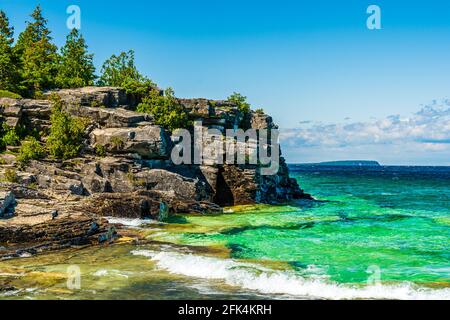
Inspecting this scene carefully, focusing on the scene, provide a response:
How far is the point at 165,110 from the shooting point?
6262 cm

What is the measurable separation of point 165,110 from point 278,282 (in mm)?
43968

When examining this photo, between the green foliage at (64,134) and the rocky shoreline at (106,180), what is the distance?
105 cm

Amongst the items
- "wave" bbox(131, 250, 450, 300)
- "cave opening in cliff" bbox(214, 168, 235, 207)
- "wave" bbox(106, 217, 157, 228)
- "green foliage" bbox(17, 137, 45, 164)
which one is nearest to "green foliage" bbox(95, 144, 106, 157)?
"green foliage" bbox(17, 137, 45, 164)

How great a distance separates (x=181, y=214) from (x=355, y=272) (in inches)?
995

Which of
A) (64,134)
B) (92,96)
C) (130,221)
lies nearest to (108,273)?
(130,221)

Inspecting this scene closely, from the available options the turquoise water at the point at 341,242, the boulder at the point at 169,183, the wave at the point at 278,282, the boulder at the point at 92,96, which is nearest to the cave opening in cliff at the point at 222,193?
the turquoise water at the point at 341,242

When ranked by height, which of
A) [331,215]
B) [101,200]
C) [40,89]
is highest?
[40,89]

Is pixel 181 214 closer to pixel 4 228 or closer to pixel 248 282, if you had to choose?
pixel 4 228

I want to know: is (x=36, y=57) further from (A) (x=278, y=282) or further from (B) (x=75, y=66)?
(A) (x=278, y=282)

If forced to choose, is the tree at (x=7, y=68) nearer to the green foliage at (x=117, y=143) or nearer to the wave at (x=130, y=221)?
the green foliage at (x=117, y=143)

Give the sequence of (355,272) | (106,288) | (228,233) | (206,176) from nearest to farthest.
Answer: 1. (106,288)
2. (355,272)
3. (228,233)
4. (206,176)

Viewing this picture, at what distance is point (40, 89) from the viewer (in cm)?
5953

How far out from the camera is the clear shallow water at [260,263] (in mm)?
20688
